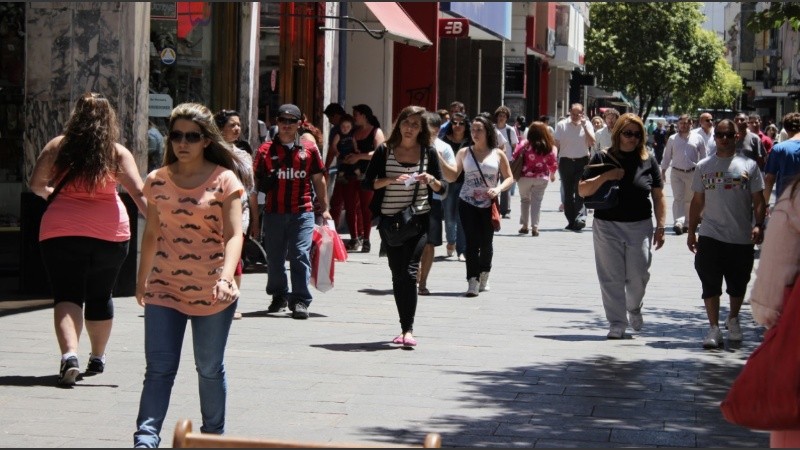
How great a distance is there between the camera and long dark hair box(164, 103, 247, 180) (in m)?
6.43

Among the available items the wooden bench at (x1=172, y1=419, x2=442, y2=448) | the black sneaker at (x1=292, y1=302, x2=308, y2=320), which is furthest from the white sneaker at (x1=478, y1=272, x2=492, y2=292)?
the wooden bench at (x1=172, y1=419, x2=442, y2=448)

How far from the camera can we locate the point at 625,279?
11.0 m

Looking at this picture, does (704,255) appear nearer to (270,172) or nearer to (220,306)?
(270,172)

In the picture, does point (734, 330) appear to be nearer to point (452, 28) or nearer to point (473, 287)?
point (473, 287)

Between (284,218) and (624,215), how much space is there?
2.73m

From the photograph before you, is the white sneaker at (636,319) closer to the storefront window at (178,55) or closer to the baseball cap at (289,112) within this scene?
the baseball cap at (289,112)

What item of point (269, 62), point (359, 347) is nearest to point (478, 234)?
point (359, 347)

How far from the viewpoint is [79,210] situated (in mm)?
8508

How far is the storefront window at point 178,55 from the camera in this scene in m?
15.4

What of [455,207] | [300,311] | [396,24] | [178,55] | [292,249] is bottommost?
[300,311]

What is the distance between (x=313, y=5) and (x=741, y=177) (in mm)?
11313

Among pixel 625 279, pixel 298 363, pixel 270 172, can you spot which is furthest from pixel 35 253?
pixel 625 279

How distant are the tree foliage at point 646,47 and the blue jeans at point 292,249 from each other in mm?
60895

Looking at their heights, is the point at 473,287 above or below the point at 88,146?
below
